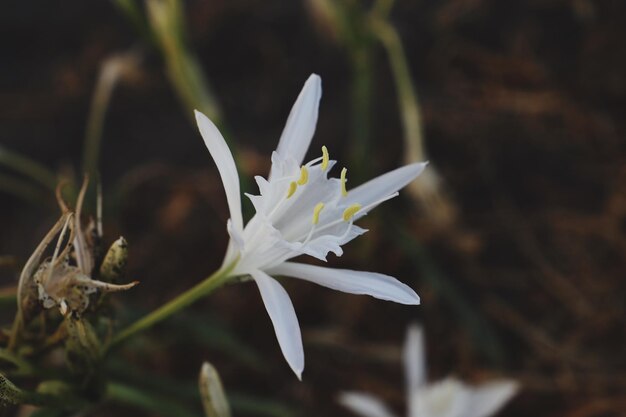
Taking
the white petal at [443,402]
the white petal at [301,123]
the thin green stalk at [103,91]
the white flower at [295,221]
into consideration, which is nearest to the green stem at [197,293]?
the white flower at [295,221]

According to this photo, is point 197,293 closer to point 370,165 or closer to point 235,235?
point 235,235

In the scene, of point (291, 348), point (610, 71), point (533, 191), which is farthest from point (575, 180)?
point (291, 348)

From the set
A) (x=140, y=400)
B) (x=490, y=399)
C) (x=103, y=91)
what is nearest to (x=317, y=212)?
(x=140, y=400)

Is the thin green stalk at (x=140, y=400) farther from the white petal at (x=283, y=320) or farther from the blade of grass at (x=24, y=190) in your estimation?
the blade of grass at (x=24, y=190)

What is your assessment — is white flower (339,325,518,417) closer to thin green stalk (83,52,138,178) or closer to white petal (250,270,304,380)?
white petal (250,270,304,380)

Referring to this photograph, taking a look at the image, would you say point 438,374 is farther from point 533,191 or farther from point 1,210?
point 1,210
